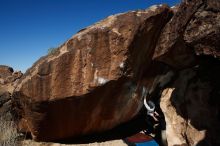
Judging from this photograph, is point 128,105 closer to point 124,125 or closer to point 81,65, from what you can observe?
point 124,125

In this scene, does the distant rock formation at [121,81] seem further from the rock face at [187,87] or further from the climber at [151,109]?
the climber at [151,109]

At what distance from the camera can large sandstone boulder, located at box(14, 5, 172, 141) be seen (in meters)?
5.67

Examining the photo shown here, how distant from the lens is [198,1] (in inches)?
200

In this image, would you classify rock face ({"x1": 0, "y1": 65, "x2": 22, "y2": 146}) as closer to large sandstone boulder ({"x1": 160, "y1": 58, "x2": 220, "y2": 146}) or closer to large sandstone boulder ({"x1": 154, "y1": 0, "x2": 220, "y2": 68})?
large sandstone boulder ({"x1": 160, "y1": 58, "x2": 220, "y2": 146})

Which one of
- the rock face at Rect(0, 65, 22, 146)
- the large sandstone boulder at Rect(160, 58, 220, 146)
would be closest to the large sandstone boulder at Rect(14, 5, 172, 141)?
the rock face at Rect(0, 65, 22, 146)

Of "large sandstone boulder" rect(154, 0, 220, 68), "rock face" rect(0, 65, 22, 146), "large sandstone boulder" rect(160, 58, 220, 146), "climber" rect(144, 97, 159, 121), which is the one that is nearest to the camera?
"large sandstone boulder" rect(154, 0, 220, 68)

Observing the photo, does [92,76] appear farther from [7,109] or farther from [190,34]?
[7,109]

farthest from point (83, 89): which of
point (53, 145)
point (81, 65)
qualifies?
point (53, 145)

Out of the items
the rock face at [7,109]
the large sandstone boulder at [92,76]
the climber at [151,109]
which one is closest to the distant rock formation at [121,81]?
the large sandstone boulder at [92,76]

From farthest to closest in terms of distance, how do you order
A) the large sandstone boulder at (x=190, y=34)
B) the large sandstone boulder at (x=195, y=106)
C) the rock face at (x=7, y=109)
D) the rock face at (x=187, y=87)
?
the rock face at (x=7, y=109) < the large sandstone boulder at (x=195, y=106) < the rock face at (x=187, y=87) < the large sandstone boulder at (x=190, y=34)

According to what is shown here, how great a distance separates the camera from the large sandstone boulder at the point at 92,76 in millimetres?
5672

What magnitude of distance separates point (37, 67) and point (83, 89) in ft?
3.27

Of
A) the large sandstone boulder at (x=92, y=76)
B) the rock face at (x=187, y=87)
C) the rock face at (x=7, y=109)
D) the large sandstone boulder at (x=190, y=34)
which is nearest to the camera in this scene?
the large sandstone boulder at (x=190, y=34)

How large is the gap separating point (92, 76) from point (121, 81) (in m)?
0.53
